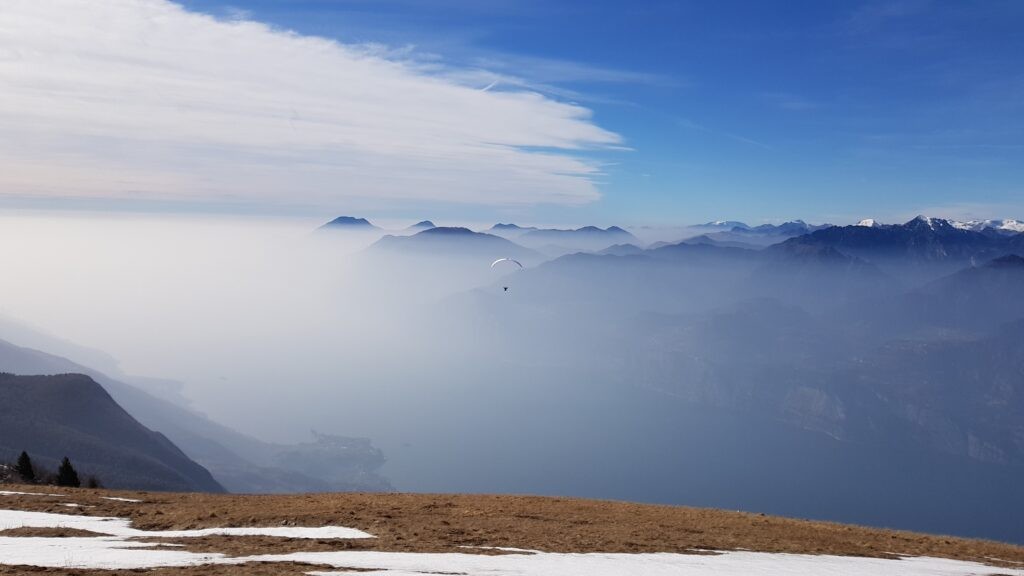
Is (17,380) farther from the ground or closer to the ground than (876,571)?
closer to the ground

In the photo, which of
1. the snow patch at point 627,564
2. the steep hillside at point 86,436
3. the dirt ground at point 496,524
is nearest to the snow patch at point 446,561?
the snow patch at point 627,564

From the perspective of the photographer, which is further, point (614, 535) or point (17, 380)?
point (17, 380)

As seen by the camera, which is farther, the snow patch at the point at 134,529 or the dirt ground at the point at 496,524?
the snow patch at the point at 134,529

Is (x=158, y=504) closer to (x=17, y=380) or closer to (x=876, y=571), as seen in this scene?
(x=876, y=571)

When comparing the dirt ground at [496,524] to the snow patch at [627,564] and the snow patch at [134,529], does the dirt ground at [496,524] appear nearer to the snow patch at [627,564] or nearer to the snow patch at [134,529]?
the snow patch at [134,529]

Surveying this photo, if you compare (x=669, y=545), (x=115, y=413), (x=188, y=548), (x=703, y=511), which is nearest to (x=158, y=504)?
(x=188, y=548)

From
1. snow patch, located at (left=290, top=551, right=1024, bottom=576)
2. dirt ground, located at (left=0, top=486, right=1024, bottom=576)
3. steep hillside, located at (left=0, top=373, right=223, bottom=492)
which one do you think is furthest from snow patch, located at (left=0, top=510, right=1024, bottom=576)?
steep hillside, located at (left=0, top=373, right=223, bottom=492)

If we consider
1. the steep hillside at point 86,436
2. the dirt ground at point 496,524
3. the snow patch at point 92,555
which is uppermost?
the snow patch at point 92,555

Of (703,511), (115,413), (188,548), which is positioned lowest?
(115,413)
